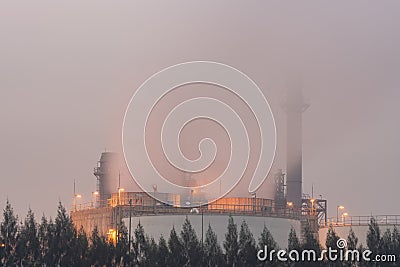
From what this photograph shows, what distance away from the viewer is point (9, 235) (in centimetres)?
5594

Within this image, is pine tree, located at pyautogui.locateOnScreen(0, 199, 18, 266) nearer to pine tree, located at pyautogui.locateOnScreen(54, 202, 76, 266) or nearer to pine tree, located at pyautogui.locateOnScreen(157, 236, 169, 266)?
pine tree, located at pyautogui.locateOnScreen(54, 202, 76, 266)

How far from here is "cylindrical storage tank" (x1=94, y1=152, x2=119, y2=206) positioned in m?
84.4

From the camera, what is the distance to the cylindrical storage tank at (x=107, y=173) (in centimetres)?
8438

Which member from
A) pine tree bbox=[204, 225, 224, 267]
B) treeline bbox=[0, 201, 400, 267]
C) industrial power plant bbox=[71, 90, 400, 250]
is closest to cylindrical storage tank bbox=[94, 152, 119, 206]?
industrial power plant bbox=[71, 90, 400, 250]

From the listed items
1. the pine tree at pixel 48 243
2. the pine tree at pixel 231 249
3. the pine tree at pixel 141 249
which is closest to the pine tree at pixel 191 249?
the pine tree at pixel 231 249

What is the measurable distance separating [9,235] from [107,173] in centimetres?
2911

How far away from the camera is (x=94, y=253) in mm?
53844

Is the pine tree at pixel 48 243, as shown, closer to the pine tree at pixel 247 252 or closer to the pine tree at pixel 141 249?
the pine tree at pixel 141 249

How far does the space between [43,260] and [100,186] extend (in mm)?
31237

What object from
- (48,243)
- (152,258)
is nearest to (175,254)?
(152,258)

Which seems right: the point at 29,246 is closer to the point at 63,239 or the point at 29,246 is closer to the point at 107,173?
the point at 63,239

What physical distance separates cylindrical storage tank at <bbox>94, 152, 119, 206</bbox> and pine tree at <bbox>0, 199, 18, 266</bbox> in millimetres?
27653

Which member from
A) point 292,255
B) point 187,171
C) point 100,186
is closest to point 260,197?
point 187,171

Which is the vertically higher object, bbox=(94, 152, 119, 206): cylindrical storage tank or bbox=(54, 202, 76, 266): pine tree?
bbox=(94, 152, 119, 206): cylindrical storage tank
